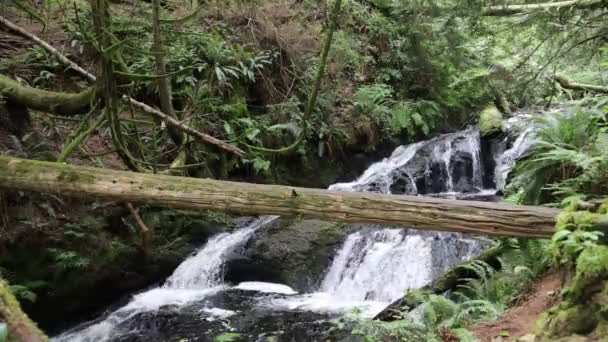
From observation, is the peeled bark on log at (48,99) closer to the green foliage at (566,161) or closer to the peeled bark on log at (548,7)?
the green foliage at (566,161)

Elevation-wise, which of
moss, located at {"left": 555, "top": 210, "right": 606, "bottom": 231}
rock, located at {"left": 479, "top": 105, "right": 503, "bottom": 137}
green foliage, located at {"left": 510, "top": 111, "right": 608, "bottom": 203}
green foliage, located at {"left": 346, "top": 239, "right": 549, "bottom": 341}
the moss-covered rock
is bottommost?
green foliage, located at {"left": 346, "top": 239, "right": 549, "bottom": 341}

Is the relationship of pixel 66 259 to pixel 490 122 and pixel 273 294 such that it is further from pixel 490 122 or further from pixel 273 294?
pixel 490 122

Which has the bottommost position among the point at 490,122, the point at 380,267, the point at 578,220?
the point at 380,267

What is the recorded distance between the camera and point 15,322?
83.5 inches

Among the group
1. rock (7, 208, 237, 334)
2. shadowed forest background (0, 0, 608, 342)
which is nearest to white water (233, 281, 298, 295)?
shadowed forest background (0, 0, 608, 342)

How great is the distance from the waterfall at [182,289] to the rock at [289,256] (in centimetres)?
24

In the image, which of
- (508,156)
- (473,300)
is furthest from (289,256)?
(508,156)

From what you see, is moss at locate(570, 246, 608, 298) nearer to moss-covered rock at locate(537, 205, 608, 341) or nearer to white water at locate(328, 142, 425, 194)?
moss-covered rock at locate(537, 205, 608, 341)

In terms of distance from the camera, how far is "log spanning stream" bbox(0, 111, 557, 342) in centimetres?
470

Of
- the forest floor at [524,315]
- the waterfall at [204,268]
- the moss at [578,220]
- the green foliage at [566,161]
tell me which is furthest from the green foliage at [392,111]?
the moss at [578,220]

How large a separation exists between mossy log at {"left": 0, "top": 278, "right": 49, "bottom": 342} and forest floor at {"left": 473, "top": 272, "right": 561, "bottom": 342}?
11.0ft

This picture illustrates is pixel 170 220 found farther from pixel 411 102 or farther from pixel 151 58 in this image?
pixel 411 102

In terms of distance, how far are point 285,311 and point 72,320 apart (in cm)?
304

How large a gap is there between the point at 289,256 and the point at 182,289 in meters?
1.79
